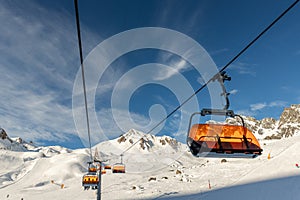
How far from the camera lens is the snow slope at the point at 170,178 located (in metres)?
20.4

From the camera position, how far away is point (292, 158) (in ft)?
90.8

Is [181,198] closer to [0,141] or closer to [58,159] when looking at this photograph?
[58,159]

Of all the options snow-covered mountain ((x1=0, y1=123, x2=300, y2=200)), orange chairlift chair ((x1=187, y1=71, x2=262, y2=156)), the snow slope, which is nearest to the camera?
orange chairlift chair ((x1=187, y1=71, x2=262, y2=156))

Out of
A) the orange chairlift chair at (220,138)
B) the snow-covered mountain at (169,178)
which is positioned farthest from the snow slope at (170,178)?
the orange chairlift chair at (220,138)

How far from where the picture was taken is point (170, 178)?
4075 cm

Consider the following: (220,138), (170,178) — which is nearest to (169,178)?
(170,178)

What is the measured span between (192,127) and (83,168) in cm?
6950

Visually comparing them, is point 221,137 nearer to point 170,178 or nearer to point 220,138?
point 220,138

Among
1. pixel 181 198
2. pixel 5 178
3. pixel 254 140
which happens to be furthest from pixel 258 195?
pixel 5 178

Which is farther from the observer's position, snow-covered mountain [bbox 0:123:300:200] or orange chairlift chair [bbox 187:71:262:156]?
snow-covered mountain [bbox 0:123:300:200]

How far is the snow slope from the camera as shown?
66.8 ft

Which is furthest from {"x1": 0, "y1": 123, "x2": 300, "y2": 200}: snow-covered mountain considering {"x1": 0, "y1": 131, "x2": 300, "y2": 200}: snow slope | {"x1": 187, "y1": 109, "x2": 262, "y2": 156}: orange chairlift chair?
{"x1": 187, "y1": 109, "x2": 262, "y2": 156}: orange chairlift chair

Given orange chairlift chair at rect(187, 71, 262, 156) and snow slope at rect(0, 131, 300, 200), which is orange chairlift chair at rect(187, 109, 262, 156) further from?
snow slope at rect(0, 131, 300, 200)

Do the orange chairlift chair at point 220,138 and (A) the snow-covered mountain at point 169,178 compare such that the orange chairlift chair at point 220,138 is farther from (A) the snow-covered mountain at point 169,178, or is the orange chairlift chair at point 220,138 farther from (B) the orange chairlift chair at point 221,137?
(A) the snow-covered mountain at point 169,178
